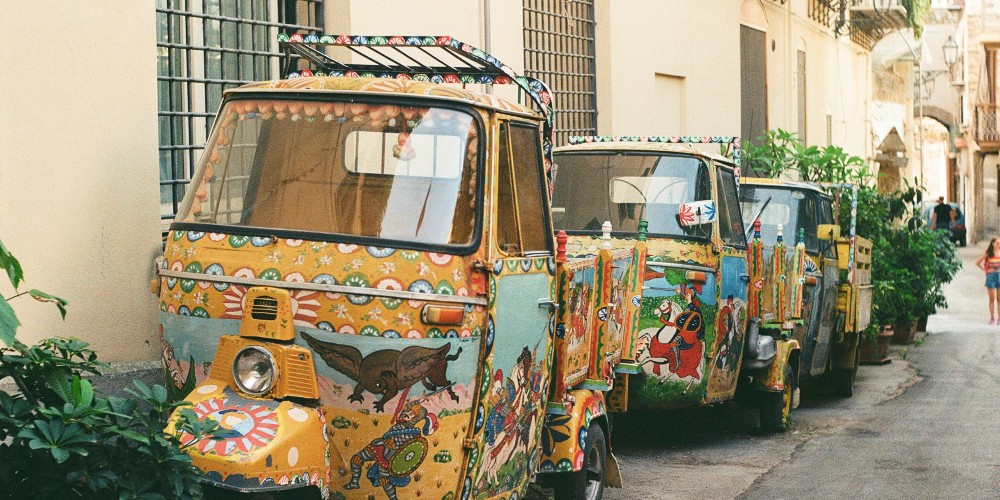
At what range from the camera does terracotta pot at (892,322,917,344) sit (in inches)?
746

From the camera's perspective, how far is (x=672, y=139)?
1048cm

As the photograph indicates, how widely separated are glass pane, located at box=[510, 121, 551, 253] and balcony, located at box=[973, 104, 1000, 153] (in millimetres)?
47319

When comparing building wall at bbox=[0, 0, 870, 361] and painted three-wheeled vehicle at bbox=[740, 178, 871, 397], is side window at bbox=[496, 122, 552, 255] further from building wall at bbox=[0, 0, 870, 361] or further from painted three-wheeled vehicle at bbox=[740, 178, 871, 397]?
painted three-wheeled vehicle at bbox=[740, 178, 871, 397]

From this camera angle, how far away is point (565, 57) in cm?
1505

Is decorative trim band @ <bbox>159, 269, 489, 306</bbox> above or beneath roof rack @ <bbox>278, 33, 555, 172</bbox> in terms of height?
beneath

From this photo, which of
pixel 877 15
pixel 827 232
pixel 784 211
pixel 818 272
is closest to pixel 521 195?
pixel 818 272

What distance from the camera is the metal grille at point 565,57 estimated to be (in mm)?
14234

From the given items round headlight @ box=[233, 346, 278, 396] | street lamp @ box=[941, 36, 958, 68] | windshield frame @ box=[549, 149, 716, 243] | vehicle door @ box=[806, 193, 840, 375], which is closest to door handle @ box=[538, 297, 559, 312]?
round headlight @ box=[233, 346, 278, 396]

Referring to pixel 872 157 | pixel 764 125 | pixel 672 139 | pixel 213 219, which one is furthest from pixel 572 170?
pixel 872 157

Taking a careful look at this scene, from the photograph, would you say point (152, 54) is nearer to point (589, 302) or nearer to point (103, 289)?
point (103, 289)

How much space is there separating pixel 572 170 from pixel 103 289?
401cm

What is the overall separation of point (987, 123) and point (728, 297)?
144ft

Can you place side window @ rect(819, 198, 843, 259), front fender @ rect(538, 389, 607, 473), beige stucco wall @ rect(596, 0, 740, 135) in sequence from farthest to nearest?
1. beige stucco wall @ rect(596, 0, 740, 135)
2. side window @ rect(819, 198, 843, 259)
3. front fender @ rect(538, 389, 607, 473)

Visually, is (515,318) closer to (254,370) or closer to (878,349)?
(254,370)
